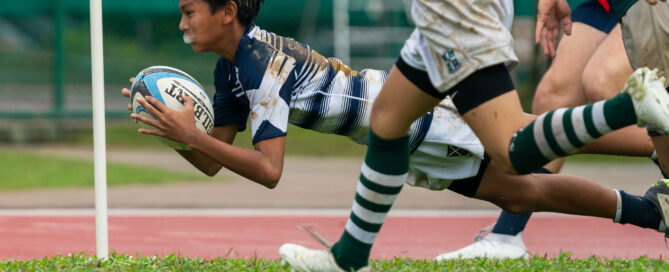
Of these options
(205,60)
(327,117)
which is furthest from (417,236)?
(205,60)

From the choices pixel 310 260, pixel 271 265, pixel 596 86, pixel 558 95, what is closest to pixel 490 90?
pixel 310 260

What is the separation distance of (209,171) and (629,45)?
1.96 metres

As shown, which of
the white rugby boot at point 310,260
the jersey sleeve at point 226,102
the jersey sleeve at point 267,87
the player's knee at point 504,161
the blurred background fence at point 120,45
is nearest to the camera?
the player's knee at point 504,161

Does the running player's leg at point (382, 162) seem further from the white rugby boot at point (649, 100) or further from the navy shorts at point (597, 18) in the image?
the navy shorts at point (597, 18)

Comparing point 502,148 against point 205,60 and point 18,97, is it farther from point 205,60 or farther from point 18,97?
point 18,97

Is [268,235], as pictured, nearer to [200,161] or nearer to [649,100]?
[200,161]

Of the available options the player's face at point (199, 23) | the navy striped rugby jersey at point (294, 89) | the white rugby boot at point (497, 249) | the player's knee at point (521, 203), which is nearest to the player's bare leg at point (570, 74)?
the white rugby boot at point (497, 249)

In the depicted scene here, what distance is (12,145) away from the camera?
1290 centimetres

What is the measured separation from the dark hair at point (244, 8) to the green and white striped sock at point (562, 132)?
1433 mm

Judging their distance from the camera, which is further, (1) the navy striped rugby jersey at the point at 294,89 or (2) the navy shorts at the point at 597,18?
(2) the navy shorts at the point at 597,18

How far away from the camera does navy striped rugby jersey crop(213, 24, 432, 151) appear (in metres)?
3.96

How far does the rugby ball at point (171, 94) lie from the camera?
4.02m

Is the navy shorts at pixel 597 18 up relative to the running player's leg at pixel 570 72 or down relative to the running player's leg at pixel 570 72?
up

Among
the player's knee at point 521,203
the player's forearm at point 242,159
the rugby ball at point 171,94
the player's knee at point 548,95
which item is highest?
the rugby ball at point 171,94
